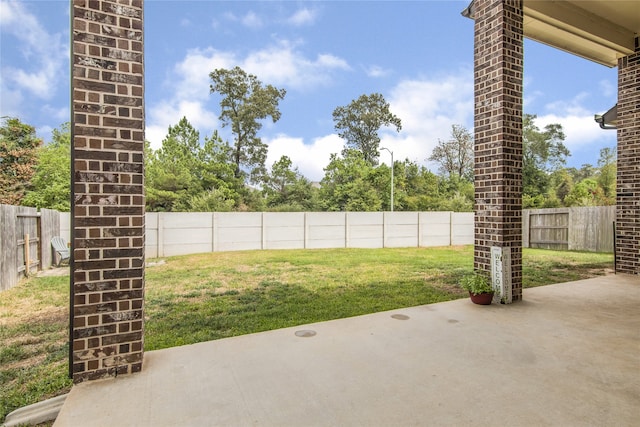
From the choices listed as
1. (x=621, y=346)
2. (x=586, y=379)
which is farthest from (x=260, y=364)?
(x=621, y=346)

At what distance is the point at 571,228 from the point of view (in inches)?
461

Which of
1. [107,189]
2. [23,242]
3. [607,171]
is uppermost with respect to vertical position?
[607,171]

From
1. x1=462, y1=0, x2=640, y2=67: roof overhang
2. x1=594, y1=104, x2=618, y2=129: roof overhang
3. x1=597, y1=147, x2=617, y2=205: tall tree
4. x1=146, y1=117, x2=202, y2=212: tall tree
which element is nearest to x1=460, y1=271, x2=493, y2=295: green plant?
x1=462, y1=0, x2=640, y2=67: roof overhang

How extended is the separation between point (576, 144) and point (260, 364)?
101 feet

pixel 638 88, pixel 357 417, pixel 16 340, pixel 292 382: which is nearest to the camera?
pixel 357 417

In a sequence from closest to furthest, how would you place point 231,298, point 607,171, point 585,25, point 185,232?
point 231,298 < point 585,25 < point 185,232 < point 607,171

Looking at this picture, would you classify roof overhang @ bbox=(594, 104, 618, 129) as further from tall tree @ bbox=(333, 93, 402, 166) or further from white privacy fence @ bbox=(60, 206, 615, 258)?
tall tree @ bbox=(333, 93, 402, 166)

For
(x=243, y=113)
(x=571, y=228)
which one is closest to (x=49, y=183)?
(x=243, y=113)

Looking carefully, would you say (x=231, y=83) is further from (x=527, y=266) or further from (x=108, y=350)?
(x=108, y=350)

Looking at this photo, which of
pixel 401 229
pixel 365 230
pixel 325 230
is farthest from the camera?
pixel 401 229

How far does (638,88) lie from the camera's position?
18.5 feet

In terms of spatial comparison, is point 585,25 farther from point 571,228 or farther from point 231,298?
point 571,228

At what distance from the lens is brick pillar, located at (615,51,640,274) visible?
558cm

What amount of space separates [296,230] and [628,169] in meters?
9.46
